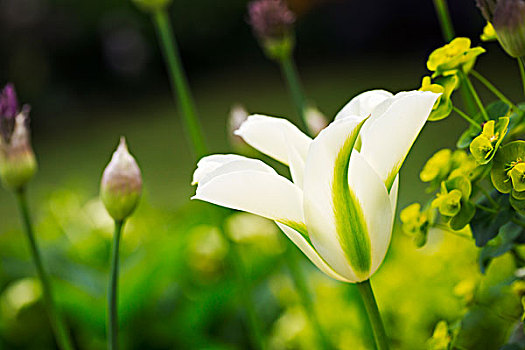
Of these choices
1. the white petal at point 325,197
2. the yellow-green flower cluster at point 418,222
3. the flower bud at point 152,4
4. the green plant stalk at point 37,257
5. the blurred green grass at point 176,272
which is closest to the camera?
the white petal at point 325,197

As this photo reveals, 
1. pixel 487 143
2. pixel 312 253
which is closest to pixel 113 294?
pixel 312 253

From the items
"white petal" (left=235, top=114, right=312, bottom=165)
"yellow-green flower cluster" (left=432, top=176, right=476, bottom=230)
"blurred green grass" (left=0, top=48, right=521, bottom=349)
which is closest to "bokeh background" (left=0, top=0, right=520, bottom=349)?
"blurred green grass" (left=0, top=48, right=521, bottom=349)

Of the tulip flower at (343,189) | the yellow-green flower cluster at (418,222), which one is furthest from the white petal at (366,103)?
the yellow-green flower cluster at (418,222)

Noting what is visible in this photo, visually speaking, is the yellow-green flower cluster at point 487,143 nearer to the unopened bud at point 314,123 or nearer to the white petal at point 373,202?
the white petal at point 373,202

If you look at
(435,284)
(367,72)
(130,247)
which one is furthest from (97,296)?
(367,72)

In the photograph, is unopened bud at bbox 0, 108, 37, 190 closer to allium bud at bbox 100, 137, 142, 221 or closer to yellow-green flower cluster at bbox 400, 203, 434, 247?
allium bud at bbox 100, 137, 142, 221

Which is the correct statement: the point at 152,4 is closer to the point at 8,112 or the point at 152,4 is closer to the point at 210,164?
the point at 8,112

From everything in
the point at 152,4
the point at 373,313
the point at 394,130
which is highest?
the point at 152,4

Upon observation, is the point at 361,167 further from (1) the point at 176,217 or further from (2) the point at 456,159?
(1) the point at 176,217
